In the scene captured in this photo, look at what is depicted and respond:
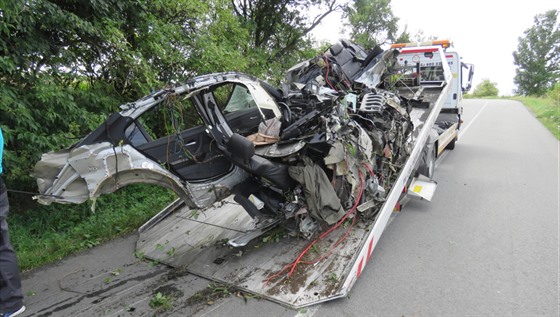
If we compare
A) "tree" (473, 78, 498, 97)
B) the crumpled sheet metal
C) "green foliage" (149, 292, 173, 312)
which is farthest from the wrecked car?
"tree" (473, 78, 498, 97)

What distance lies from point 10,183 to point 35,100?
1.21 meters

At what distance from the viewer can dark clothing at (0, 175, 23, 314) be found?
3041mm

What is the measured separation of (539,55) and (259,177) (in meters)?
64.3

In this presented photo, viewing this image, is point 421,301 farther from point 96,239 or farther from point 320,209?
point 96,239

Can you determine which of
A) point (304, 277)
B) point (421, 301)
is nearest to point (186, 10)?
point (304, 277)

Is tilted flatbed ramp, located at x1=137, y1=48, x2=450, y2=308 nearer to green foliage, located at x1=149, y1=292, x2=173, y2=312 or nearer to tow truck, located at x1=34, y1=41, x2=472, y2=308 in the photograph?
tow truck, located at x1=34, y1=41, x2=472, y2=308

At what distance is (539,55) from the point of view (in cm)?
5203

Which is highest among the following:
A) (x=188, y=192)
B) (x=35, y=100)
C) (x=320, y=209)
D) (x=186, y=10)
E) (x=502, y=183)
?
(x=186, y=10)

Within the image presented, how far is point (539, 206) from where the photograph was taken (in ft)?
17.8

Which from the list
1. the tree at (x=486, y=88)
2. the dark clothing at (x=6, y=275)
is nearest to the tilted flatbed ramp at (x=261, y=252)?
the dark clothing at (x=6, y=275)

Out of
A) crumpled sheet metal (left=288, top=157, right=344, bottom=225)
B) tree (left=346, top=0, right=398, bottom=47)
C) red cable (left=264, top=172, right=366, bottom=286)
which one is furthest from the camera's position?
tree (left=346, top=0, right=398, bottom=47)

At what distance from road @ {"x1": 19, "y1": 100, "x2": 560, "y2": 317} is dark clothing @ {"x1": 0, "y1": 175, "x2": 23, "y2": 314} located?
0.70 feet

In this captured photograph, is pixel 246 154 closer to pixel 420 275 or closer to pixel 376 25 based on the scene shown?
pixel 420 275

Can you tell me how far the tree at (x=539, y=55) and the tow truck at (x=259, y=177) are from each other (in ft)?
192
